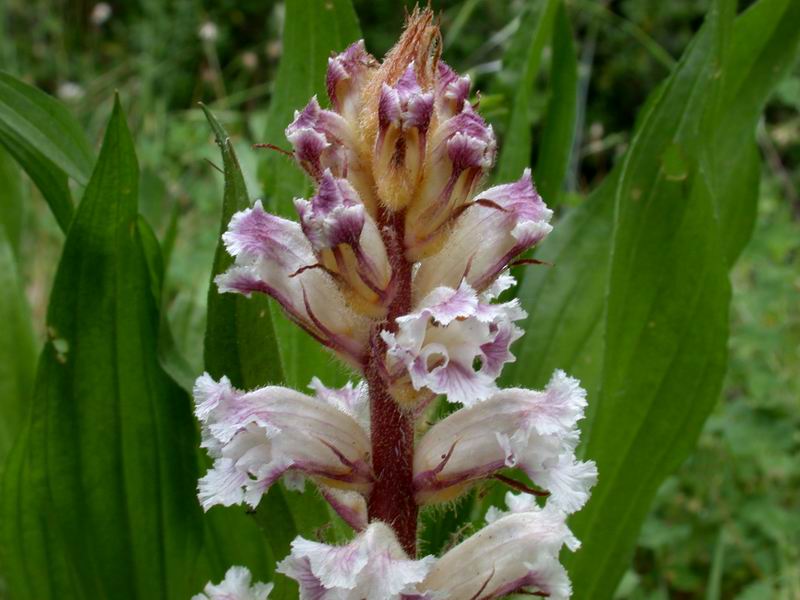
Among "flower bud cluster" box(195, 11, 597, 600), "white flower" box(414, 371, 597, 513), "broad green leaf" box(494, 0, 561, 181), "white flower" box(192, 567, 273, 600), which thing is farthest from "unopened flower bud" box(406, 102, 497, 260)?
"broad green leaf" box(494, 0, 561, 181)

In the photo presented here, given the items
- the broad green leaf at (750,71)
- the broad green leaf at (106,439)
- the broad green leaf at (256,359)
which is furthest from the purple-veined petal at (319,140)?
the broad green leaf at (750,71)

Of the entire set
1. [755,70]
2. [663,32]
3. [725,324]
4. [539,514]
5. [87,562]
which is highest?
[663,32]

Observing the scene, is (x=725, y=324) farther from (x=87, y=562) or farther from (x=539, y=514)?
(x=87, y=562)

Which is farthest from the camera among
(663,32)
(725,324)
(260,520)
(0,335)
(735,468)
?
(663,32)

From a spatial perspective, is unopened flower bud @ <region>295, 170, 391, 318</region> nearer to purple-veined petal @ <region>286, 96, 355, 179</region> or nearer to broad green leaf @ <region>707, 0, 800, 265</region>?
purple-veined petal @ <region>286, 96, 355, 179</region>

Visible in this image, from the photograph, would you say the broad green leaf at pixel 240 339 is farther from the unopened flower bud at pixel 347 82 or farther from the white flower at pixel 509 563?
the white flower at pixel 509 563

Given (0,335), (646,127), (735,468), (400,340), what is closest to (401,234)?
(400,340)

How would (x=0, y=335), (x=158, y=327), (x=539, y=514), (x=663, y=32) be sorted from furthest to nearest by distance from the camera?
1. (x=663, y=32)
2. (x=0, y=335)
3. (x=158, y=327)
4. (x=539, y=514)
